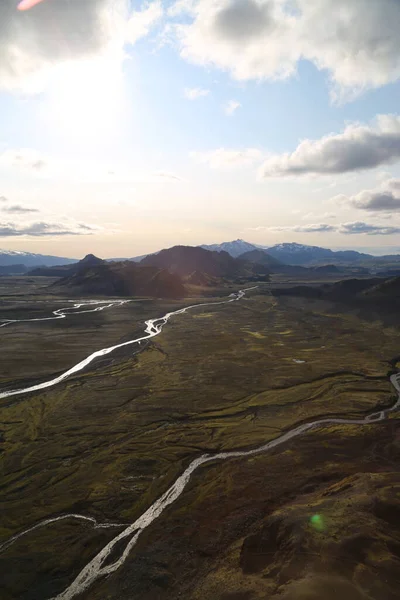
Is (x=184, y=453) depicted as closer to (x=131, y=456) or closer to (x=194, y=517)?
(x=131, y=456)

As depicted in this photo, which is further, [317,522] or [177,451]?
[177,451]

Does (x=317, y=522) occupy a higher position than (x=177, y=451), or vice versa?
(x=317, y=522)

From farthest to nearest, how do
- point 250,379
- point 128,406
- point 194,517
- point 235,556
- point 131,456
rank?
point 250,379 < point 128,406 < point 131,456 < point 194,517 < point 235,556

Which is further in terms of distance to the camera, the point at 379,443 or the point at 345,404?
the point at 345,404

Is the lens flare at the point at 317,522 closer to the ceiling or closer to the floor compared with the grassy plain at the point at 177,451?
closer to the ceiling

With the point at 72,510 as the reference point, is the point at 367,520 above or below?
above

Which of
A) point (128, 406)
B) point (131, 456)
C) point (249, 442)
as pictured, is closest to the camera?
point (131, 456)

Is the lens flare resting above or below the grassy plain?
above

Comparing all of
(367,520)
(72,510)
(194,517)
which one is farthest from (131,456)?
(367,520)
